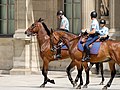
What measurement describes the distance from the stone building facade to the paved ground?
110cm

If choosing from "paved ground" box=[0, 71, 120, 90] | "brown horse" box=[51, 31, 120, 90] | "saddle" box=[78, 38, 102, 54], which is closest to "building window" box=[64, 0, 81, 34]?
"paved ground" box=[0, 71, 120, 90]

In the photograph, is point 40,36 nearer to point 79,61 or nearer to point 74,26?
point 79,61

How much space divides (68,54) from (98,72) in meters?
5.08

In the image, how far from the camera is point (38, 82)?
20031 millimetres

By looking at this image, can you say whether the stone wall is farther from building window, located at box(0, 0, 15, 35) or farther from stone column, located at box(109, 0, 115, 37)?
stone column, located at box(109, 0, 115, 37)

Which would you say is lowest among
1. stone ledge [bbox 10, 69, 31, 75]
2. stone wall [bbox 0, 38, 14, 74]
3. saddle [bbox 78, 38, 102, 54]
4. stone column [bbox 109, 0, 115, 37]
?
stone ledge [bbox 10, 69, 31, 75]

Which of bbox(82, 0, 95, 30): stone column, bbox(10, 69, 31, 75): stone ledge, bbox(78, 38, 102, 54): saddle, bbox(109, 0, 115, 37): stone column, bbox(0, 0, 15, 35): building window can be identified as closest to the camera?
bbox(78, 38, 102, 54): saddle

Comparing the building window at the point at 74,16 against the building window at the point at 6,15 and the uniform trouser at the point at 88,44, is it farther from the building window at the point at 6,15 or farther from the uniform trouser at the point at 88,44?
the uniform trouser at the point at 88,44

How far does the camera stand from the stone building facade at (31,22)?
76.9 feet

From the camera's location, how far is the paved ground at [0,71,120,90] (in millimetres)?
17172

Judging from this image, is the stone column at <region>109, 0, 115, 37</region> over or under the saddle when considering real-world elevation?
over

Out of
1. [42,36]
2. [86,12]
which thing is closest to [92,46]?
[42,36]

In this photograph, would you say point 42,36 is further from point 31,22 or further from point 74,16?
point 74,16

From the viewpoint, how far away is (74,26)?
25406mm
